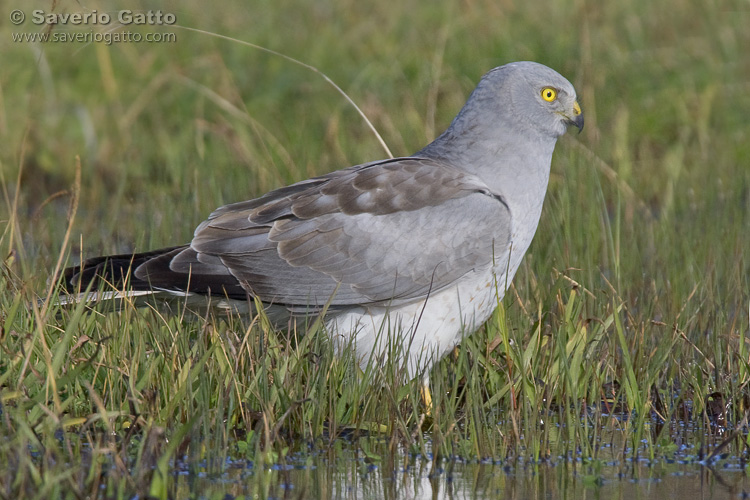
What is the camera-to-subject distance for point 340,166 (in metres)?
7.68

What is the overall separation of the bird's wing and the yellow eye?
56 centimetres

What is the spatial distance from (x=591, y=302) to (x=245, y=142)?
13.2 feet

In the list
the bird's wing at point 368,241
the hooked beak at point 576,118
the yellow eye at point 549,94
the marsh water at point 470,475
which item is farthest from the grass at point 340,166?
the yellow eye at point 549,94

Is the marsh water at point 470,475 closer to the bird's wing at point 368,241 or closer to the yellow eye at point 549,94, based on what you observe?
the bird's wing at point 368,241

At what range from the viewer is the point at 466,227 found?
172 inches

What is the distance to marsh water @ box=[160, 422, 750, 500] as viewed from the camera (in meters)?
3.28

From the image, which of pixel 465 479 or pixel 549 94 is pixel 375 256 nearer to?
pixel 549 94

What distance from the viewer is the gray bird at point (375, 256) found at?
436cm

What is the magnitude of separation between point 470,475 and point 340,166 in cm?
447

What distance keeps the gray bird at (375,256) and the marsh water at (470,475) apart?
726mm

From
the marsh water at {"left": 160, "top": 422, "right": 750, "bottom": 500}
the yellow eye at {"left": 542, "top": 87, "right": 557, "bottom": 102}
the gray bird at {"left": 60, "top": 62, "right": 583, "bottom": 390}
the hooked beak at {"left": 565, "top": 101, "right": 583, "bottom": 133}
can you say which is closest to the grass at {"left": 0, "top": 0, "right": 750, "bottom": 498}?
the marsh water at {"left": 160, "top": 422, "right": 750, "bottom": 500}

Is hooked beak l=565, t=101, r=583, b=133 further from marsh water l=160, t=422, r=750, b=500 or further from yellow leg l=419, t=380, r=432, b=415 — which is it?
marsh water l=160, t=422, r=750, b=500

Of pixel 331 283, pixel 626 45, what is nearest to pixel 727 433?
pixel 331 283

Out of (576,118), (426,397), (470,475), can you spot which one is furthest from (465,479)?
(576,118)
